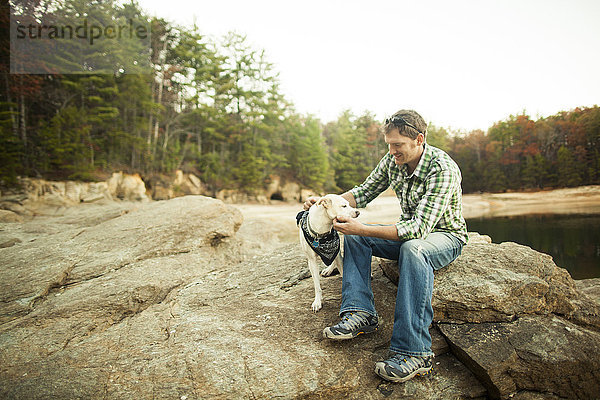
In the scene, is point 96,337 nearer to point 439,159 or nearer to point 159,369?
point 159,369

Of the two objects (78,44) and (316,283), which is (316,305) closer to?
(316,283)

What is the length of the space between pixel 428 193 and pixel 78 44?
81.3 feet

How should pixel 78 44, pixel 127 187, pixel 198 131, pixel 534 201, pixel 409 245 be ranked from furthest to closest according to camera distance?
pixel 534 201 < pixel 198 131 < pixel 127 187 < pixel 78 44 < pixel 409 245

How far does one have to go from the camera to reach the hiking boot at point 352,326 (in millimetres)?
2775

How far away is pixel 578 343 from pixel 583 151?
37.6 meters

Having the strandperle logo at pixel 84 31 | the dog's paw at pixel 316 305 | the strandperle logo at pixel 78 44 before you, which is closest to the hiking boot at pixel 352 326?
the dog's paw at pixel 316 305

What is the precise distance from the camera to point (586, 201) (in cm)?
2977

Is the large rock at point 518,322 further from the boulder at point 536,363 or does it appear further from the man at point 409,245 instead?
the man at point 409,245

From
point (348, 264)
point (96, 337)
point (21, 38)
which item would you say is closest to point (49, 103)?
point (21, 38)

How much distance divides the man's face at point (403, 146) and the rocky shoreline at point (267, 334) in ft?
4.31

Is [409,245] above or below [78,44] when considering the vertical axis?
below

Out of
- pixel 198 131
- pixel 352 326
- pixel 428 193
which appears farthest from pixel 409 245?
pixel 198 131

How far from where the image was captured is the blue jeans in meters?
2.57

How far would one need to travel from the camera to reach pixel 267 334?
3.06 metres
